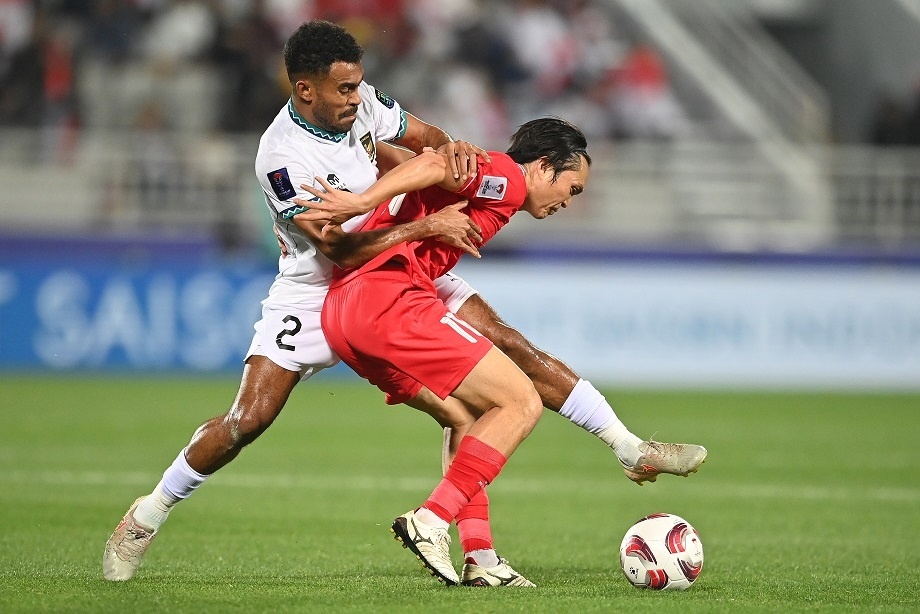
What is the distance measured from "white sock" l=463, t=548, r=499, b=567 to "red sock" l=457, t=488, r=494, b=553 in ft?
0.06

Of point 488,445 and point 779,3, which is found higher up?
point 779,3

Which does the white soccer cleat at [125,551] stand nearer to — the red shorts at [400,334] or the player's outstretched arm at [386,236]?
the red shorts at [400,334]

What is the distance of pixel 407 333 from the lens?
6.01m

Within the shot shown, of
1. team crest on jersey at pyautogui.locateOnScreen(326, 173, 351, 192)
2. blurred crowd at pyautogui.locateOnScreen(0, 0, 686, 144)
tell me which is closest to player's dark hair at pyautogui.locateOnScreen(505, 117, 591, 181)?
team crest on jersey at pyautogui.locateOnScreen(326, 173, 351, 192)

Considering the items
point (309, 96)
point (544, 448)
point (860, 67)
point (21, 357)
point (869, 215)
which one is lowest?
point (21, 357)

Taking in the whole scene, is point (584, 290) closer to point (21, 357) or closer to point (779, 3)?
point (21, 357)

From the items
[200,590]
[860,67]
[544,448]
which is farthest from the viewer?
[860,67]

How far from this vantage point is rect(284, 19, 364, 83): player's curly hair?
6086 mm

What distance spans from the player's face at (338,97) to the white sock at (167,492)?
1648 millimetres

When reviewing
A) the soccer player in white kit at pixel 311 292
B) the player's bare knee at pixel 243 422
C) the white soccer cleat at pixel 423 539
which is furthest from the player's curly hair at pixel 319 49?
the white soccer cleat at pixel 423 539

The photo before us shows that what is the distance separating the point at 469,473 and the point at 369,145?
1.65 m

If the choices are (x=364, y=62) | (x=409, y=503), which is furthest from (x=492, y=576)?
(x=364, y=62)

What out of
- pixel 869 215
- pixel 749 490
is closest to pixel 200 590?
pixel 749 490

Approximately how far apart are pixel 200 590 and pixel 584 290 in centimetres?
1145
